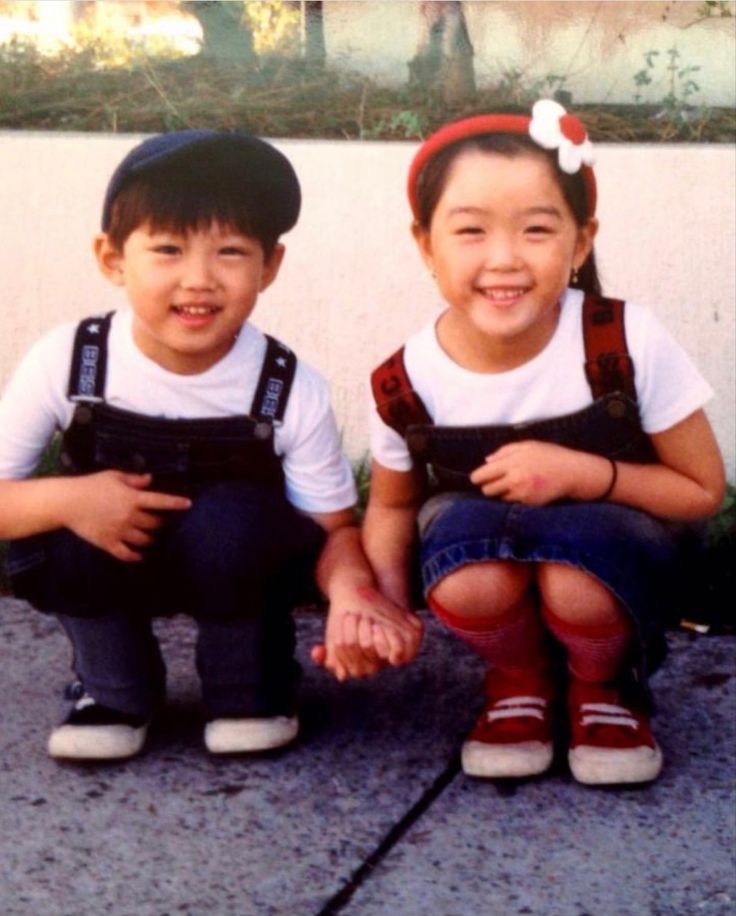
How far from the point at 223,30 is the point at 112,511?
198cm

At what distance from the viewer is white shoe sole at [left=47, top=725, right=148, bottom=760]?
2.78 meters

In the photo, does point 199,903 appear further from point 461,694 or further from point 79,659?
point 461,694

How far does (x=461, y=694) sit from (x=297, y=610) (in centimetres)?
60

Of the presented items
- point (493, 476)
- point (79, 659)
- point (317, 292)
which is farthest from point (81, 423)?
point (317, 292)

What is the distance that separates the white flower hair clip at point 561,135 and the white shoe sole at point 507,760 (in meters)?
0.95

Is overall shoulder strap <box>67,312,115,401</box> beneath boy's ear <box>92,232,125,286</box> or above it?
beneath

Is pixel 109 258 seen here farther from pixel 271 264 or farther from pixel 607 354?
pixel 607 354

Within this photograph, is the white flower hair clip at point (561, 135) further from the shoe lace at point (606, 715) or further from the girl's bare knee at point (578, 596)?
the shoe lace at point (606, 715)

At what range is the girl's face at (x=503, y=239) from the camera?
260cm

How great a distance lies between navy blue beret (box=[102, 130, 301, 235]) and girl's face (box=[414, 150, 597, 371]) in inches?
10.9

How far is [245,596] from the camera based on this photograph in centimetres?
273

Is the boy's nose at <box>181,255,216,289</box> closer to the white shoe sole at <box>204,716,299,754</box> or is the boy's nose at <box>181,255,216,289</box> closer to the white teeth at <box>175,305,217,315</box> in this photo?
the white teeth at <box>175,305,217,315</box>

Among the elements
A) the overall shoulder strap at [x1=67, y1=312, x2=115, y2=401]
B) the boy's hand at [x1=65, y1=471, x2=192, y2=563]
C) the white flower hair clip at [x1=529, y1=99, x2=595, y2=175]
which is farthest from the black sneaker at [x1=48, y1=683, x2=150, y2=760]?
the white flower hair clip at [x1=529, y1=99, x2=595, y2=175]

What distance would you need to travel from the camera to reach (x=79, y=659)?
9.43ft
